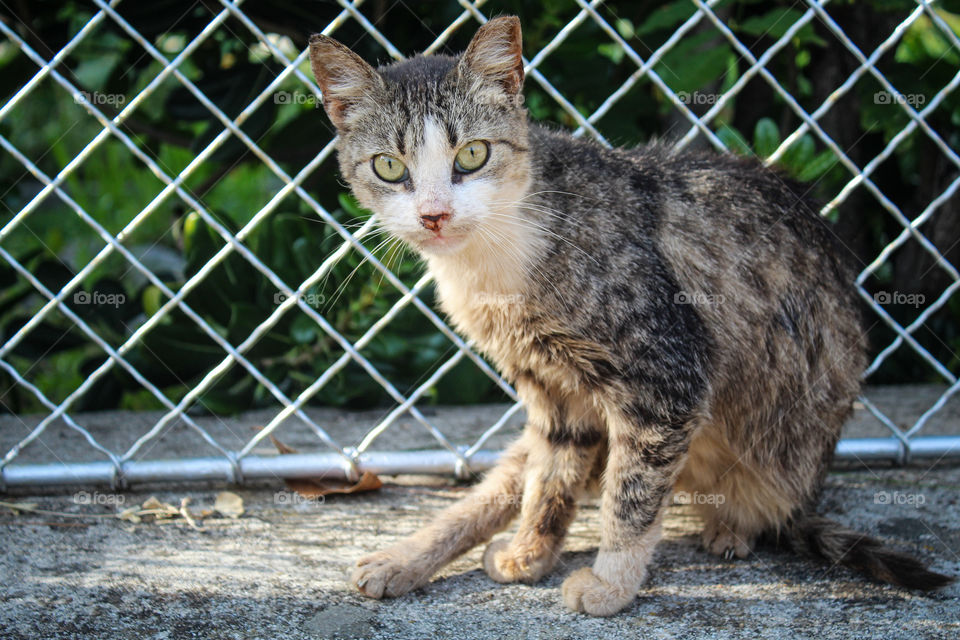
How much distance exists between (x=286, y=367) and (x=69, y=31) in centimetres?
186

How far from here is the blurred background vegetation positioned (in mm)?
3191

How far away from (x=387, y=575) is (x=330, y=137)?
2163mm

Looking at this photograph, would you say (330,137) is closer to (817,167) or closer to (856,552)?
(817,167)

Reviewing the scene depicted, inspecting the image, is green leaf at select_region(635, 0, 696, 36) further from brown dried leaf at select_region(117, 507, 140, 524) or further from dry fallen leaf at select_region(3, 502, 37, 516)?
dry fallen leaf at select_region(3, 502, 37, 516)

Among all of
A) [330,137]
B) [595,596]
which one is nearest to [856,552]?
[595,596]

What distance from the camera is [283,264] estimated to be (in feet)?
10.7

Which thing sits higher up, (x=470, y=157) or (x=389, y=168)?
(x=470, y=157)

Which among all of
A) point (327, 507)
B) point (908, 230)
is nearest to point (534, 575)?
point (327, 507)

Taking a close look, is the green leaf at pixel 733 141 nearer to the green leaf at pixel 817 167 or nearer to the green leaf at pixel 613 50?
the green leaf at pixel 817 167

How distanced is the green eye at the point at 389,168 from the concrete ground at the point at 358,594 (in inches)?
43.1

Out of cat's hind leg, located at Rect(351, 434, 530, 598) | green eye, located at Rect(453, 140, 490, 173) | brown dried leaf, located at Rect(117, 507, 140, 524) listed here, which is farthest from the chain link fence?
green eye, located at Rect(453, 140, 490, 173)

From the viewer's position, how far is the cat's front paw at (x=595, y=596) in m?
2.07

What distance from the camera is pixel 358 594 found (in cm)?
215

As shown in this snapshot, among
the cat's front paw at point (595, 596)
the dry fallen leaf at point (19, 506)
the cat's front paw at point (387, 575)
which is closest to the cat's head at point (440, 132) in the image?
Result: the cat's front paw at point (387, 575)
